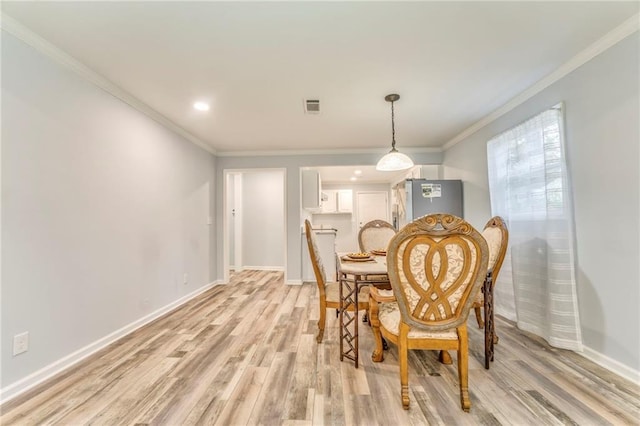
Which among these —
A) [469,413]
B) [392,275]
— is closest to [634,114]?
[392,275]

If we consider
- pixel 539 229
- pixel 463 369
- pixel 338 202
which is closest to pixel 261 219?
pixel 338 202

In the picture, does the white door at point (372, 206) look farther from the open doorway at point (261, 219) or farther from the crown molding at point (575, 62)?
the crown molding at point (575, 62)

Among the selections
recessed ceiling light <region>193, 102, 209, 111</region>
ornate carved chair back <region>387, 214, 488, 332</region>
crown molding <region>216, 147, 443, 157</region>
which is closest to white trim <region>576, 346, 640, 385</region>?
ornate carved chair back <region>387, 214, 488, 332</region>

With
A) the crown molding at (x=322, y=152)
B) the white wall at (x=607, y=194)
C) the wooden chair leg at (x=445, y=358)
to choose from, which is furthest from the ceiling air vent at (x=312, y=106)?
the wooden chair leg at (x=445, y=358)

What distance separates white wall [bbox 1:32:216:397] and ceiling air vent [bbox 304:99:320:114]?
1.80m

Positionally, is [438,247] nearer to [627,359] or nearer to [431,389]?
[431,389]

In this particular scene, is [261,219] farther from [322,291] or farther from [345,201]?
[322,291]

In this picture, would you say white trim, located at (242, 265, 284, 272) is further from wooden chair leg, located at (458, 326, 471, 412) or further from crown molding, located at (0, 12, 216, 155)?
wooden chair leg, located at (458, 326, 471, 412)

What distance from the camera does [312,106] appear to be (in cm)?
294

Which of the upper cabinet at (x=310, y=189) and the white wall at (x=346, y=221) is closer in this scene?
the upper cabinet at (x=310, y=189)

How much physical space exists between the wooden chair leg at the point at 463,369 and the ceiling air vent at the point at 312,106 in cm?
243

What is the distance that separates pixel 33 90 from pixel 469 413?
11.4ft

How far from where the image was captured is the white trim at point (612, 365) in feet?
5.81

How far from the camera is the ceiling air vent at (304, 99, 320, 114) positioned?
283 centimetres
